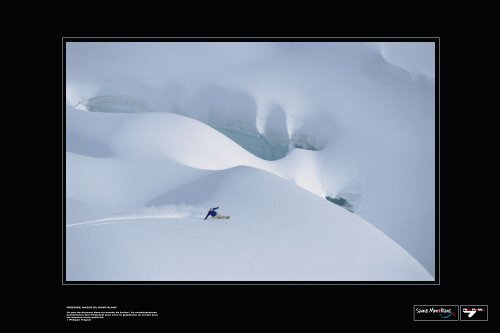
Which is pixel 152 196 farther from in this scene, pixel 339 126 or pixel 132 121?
pixel 339 126

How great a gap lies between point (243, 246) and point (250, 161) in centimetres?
134

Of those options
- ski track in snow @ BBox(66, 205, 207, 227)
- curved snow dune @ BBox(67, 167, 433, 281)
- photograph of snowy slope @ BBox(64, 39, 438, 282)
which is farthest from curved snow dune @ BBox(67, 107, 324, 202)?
curved snow dune @ BBox(67, 167, 433, 281)

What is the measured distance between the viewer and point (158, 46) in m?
5.29

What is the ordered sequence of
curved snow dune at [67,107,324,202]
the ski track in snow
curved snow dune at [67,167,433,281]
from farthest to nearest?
curved snow dune at [67,107,324,202], the ski track in snow, curved snow dune at [67,167,433,281]

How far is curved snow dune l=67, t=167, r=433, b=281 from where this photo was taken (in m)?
3.43

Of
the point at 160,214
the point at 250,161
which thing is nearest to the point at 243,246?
the point at 160,214

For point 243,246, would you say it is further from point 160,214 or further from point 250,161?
point 250,161

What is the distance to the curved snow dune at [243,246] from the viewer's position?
3428mm

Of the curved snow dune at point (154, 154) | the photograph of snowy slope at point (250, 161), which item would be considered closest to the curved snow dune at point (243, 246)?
the photograph of snowy slope at point (250, 161)

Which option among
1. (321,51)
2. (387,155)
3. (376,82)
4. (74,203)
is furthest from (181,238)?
(376,82)

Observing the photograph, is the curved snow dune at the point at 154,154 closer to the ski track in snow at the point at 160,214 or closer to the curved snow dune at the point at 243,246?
the ski track in snow at the point at 160,214

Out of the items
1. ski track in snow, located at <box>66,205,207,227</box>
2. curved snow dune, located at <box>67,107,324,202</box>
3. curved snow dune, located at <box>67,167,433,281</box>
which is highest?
curved snow dune, located at <box>67,107,324,202</box>

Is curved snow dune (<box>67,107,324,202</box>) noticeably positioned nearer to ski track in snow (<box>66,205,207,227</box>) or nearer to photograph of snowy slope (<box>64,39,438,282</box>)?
photograph of snowy slope (<box>64,39,438,282</box>)

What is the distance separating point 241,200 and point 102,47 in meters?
1.84
